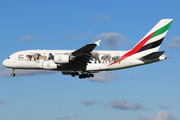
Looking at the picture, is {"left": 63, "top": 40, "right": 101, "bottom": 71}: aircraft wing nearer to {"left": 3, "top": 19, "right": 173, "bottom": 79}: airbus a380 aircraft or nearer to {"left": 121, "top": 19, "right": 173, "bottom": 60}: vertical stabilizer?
{"left": 3, "top": 19, "right": 173, "bottom": 79}: airbus a380 aircraft

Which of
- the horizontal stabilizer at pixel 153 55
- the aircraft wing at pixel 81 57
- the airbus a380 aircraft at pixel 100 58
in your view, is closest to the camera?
the aircraft wing at pixel 81 57

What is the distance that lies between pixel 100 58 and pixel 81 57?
342cm

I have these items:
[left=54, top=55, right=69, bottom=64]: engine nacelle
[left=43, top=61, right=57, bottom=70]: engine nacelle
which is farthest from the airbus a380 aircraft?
[left=54, top=55, right=69, bottom=64]: engine nacelle

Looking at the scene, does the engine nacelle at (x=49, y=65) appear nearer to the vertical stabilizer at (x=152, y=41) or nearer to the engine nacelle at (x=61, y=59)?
the engine nacelle at (x=61, y=59)

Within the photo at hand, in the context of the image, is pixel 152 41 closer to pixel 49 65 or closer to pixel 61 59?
pixel 61 59

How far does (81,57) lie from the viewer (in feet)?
145

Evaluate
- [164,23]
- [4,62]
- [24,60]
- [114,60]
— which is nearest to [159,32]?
[164,23]

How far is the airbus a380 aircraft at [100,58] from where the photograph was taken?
45.0 m

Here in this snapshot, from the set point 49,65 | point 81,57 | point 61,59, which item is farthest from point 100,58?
point 49,65

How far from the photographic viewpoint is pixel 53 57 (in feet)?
152

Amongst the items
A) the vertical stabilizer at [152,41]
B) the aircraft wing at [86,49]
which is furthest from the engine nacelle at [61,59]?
the vertical stabilizer at [152,41]

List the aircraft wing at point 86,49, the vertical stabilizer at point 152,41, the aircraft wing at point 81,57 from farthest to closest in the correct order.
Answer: the vertical stabilizer at point 152,41
the aircraft wing at point 81,57
the aircraft wing at point 86,49

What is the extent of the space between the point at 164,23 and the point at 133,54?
748 cm

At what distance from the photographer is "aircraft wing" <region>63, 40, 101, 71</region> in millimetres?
40338
